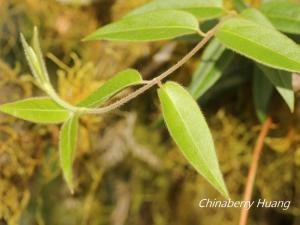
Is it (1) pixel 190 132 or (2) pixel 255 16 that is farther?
(2) pixel 255 16

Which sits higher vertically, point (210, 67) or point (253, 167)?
point (210, 67)

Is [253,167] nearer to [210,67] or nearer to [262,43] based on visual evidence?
[210,67]

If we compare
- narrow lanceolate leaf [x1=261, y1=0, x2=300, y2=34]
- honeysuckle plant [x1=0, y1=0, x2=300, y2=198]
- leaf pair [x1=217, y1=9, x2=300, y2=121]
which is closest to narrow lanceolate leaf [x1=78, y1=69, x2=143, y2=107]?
honeysuckle plant [x1=0, y1=0, x2=300, y2=198]

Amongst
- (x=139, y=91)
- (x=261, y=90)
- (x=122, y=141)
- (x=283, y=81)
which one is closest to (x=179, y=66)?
(x=139, y=91)

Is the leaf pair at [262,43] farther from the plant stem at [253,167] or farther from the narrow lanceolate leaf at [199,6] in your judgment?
the plant stem at [253,167]

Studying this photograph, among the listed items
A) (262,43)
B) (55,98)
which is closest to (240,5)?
(262,43)

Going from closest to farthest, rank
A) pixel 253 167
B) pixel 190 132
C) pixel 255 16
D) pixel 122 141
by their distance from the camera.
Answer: pixel 190 132
pixel 255 16
pixel 253 167
pixel 122 141

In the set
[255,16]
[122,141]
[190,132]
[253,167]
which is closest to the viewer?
[190,132]

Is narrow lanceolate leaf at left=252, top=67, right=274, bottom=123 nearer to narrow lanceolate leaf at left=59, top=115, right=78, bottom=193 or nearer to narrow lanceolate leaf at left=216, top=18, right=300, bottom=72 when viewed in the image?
narrow lanceolate leaf at left=216, top=18, right=300, bottom=72

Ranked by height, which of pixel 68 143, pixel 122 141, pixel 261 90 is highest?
pixel 68 143
